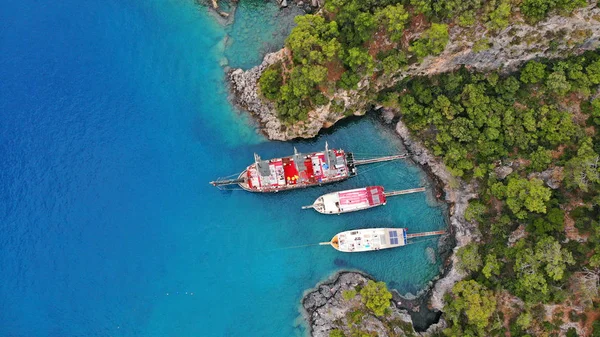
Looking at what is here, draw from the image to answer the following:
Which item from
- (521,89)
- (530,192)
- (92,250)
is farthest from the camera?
(92,250)

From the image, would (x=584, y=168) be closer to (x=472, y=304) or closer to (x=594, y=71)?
(x=594, y=71)

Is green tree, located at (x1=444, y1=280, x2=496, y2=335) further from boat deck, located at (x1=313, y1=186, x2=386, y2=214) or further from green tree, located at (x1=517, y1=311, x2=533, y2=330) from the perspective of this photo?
boat deck, located at (x1=313, y1=186, x2=386, y2=214)

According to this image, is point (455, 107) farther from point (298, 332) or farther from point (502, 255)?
point (298, 332)

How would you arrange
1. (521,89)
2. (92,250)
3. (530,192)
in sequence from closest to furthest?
(530,192) < (521,89) < (92,250)

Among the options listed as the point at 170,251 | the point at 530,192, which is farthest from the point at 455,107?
the point at 170,251

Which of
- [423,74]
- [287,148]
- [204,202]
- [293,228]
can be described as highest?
[423,74]

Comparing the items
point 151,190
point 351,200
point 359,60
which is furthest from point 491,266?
point 151,190

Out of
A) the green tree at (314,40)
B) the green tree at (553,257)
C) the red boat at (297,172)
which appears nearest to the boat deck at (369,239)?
the red boat at (297,172)
